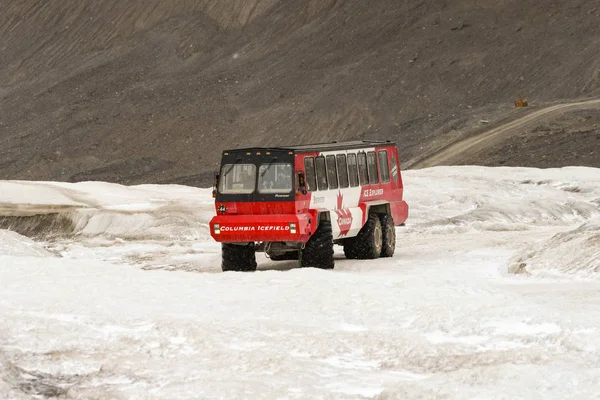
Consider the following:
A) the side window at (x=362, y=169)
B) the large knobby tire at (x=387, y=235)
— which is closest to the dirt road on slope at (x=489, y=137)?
the large knobby tire at (x=387, y=235)

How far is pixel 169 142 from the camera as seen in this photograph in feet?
231

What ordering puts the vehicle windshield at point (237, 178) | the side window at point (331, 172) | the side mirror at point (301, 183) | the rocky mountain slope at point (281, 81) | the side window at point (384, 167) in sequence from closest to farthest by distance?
1. the side mirror at point (301, 183)
2. the vehicle windshield at point (237, 178)
3. the side window at point (331, 172)
4. the side window at point (384, 167)
5. the rocky mountain slope at point (281, 81)

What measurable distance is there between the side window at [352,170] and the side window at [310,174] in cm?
131

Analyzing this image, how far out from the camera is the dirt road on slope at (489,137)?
52.0m

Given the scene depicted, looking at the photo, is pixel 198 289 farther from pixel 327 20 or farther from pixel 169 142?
pixel 327 20

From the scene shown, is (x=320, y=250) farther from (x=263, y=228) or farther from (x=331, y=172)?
(x=331, y=172)

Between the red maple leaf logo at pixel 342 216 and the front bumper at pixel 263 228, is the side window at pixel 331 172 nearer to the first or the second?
the red maple leaf logo at pixel 342 216

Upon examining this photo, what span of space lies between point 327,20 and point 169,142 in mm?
15991

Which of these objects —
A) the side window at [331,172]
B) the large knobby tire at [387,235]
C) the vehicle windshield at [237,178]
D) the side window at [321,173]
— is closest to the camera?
the vehicle windshield at [237,178]

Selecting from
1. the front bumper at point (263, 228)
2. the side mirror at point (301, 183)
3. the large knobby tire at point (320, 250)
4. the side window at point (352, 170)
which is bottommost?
the large knobby tire at point (320, 250)

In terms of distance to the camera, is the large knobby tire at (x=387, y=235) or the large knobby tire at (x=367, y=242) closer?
the large knobby tire at (x=367, y=242)

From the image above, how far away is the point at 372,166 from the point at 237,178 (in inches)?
139

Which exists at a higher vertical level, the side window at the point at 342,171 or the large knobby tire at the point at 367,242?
the side window at the point at 342,171

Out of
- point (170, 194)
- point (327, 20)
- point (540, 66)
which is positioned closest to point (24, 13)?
point (327, 20)
